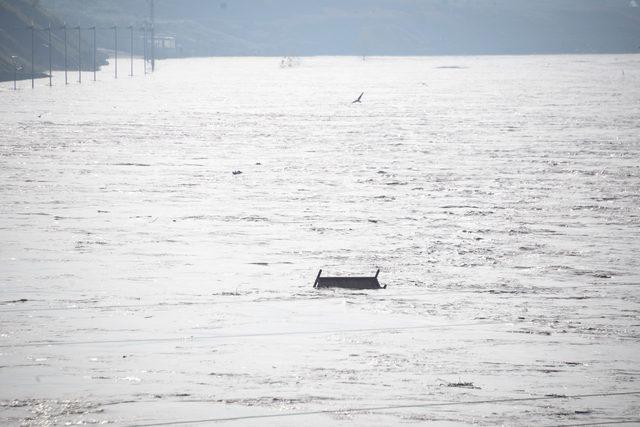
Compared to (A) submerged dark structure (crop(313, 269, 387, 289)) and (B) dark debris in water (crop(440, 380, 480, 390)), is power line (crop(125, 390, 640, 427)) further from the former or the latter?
(A) submerged dark structure (crop(313, 269, 387, 289))

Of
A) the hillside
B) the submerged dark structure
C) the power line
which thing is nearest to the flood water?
the power line

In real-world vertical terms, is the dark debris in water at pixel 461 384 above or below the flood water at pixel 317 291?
above

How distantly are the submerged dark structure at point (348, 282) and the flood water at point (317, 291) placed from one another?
286mm

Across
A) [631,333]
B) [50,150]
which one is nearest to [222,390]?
[631,333]

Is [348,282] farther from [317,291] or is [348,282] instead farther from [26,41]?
[26,41]

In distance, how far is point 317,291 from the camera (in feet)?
54.6

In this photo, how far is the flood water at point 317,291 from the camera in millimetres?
11539

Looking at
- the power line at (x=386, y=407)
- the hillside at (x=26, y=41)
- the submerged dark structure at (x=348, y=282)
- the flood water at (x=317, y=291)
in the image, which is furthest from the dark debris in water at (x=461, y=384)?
the hillside at (x=26, y=41)

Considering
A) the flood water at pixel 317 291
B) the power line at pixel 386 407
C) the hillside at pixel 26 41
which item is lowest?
the hillside at pixel 26 41

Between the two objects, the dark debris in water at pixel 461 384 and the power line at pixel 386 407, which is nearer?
the power line at pixel 386 407

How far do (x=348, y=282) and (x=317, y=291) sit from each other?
644 millimetres

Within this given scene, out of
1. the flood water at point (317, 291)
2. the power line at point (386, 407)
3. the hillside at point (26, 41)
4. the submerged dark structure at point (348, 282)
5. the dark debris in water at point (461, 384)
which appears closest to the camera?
the power line at point (386, 407)

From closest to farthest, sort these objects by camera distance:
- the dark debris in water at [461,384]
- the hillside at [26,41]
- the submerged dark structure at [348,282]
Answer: the dark debris in water at [461,384] < the submerged dark structure at [348,282] < the hillside at [26,41]

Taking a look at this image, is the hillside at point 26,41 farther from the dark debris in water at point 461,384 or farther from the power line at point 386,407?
the power line at point 386,407
